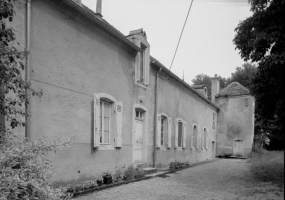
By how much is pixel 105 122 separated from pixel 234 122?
18.7 metres

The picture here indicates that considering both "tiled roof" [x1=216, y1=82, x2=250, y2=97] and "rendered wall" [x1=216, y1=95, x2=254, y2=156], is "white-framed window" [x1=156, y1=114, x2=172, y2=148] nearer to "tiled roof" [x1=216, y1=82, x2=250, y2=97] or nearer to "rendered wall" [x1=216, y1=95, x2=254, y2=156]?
"rendered wall" [x1=216, y1=95, x2=254, y2=156]

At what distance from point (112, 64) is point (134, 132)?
274 centimetres

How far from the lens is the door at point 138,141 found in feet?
31.5

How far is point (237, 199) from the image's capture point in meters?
5.66

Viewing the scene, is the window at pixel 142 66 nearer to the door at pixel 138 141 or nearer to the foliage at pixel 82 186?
the door at pixel 138 141

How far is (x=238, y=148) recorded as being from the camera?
2303cm

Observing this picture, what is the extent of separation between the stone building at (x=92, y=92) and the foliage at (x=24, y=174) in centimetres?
212

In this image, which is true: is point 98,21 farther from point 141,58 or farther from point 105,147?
point 105,147

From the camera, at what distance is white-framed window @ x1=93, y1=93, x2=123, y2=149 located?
7.61 m

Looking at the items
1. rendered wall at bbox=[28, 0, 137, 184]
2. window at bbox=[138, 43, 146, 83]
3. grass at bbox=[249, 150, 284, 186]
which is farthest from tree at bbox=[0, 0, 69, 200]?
window at bbox=[138, 43, 146, 83]

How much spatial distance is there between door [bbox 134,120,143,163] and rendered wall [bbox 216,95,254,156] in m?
15.8

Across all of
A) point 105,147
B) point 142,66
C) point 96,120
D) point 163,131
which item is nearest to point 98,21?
point 96,120

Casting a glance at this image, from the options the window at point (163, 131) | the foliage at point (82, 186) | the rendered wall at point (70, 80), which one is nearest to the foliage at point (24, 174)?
the rendered wall at point (70, 80)

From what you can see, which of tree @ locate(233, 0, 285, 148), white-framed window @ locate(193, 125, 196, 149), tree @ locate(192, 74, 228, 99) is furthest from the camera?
tree @ locate(192, 74, 228, 99)
